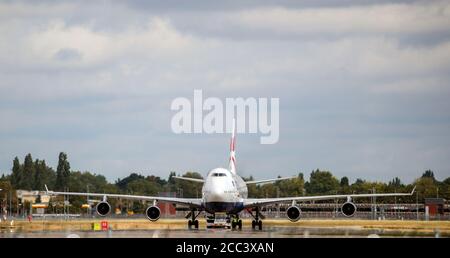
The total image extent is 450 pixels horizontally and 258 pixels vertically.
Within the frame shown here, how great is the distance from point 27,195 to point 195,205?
338ft

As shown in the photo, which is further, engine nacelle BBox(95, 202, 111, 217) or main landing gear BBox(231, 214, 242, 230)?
engine nacelle BBox(95, 202, 111, 217)

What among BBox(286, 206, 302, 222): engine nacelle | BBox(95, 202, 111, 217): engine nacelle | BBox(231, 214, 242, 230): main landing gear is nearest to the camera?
BBox(231, 214, 242, 230): main landing gear

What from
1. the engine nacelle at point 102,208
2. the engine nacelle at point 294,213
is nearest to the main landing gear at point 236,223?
the engine nacelle at point 294,213

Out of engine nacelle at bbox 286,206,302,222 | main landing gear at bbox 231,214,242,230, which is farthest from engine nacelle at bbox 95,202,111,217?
engine nacelle at bbox 286,206,302,222

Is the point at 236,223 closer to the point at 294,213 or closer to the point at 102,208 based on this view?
the point at 294,213

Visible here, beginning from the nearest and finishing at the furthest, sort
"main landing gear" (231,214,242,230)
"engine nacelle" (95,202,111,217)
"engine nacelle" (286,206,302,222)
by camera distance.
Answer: "main landing gear" (231,214,242,230) < "engine nacelle" (286,206,302,222) < "engine nacelle" (95,202,111,217)

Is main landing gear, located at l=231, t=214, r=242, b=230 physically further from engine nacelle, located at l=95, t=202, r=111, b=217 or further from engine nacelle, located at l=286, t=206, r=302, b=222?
engine nacelle, located at l=95, t=202, r=111, b=217

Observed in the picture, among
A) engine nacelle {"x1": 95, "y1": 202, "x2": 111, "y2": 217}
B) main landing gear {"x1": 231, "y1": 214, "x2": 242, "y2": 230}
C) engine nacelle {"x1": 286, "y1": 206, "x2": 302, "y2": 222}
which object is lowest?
main landing gear {"x1": 231, "y1": 214, "x2": 242, "y2": 230}

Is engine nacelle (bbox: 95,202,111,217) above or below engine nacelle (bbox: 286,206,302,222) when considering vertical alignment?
above

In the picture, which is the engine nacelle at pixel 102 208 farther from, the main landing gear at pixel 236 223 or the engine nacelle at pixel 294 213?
the engine nacelle at pixel 294 213
